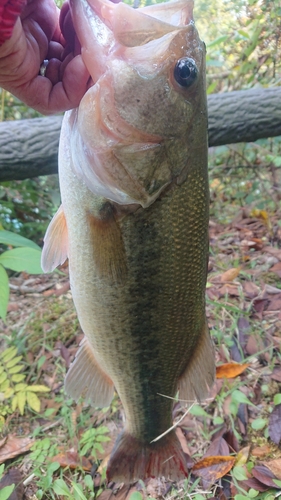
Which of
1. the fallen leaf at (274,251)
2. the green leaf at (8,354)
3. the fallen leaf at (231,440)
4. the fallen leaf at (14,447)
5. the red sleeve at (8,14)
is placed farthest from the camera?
the fallen leaf at (274,251)

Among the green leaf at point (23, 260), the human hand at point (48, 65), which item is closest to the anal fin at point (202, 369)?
the green leaf at point (23, 260)

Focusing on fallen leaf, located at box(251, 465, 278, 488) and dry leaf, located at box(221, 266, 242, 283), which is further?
dry leaf, located at box(221, 266, 242, 283)

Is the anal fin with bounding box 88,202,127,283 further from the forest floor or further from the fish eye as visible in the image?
the forest floor

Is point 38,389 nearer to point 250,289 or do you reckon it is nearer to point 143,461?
point 143,461

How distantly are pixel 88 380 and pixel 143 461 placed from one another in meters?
0.42

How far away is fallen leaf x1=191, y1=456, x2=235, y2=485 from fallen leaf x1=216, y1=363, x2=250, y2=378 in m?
0.43

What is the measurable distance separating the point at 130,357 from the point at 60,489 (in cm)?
73

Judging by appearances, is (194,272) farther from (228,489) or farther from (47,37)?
(228,489)

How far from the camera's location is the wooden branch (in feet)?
8.48

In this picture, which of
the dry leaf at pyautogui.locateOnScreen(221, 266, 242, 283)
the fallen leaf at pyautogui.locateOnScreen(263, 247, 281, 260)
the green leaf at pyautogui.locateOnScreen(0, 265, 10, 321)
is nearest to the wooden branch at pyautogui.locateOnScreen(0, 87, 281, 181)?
the fallen leaf at pyautogui.locateOnScreen(263, 247, 281, 260)

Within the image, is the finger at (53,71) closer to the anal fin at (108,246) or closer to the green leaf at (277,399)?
the anal fin at (108,246)

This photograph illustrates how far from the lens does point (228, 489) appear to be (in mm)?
1656

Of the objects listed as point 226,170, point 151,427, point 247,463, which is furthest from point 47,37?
point 226,170

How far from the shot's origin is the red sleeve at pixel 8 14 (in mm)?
778
